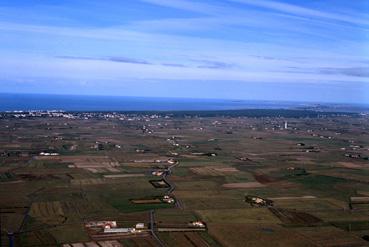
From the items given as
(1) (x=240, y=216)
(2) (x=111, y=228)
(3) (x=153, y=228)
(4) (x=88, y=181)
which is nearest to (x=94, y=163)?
(4) (x=88, y=181)

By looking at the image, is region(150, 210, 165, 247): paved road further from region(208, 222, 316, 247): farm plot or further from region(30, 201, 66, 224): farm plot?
region(30, 201, 66, 224): farm plot

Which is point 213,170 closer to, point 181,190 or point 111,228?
point 181,190

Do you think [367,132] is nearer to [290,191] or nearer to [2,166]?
[290,191]

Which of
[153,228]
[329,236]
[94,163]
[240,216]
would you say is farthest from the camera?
[94,163]

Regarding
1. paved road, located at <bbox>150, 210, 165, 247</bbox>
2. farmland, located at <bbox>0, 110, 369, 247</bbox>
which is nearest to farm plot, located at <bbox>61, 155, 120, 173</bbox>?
farmland, located at <bbox>0, 110, 369, 247</bbox>

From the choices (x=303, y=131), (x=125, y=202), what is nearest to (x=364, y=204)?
(x=125, y=202)

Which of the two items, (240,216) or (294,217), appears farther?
(294,217)

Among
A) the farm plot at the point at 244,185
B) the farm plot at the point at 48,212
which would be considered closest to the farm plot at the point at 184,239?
the farm plot at the point at 48,212

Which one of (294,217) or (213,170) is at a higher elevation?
(213,170)

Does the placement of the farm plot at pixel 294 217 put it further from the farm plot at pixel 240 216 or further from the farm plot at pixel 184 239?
the farm plot at pixel 184 239
